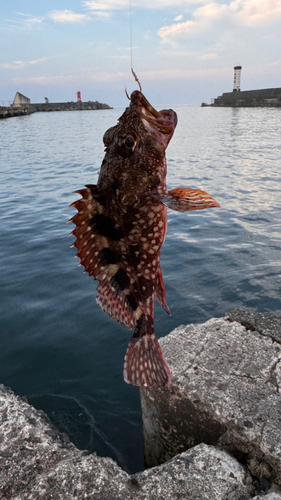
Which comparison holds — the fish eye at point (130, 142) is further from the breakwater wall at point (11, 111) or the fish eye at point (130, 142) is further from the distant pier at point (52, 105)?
the distant pier at point (52, 105)

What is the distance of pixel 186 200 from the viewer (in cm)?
213

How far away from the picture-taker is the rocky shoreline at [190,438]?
2.51 meters

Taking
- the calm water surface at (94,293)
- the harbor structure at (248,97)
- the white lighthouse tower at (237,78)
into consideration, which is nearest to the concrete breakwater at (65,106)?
the harbor structure at (248,97)

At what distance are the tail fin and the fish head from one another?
1050mm

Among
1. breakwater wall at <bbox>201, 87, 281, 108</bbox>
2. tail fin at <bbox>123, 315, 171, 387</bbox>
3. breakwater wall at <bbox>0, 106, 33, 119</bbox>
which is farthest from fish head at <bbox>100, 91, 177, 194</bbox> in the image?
breakwater wall at <bbox>201, 87, 281, 108</bbox>

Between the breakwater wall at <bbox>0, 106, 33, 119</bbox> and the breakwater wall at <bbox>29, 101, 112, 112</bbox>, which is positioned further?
the breakwater wall at <bbox>29, 101, 112, 112</bbox>

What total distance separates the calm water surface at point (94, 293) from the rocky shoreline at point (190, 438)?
1.25 meters

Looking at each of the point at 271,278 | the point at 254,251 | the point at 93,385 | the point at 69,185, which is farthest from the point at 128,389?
the point at 69,185

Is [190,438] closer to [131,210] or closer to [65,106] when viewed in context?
[131,210]

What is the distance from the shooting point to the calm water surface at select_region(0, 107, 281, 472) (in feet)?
16.0

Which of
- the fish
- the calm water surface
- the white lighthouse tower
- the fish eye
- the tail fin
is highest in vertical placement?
the white lighthouse tower

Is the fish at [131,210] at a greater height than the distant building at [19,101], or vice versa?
the distant building at [19,101]

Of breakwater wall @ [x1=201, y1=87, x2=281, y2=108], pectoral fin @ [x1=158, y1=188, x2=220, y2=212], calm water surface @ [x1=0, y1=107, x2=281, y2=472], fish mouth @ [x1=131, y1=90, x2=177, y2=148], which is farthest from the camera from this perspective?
breakwater wall @ [x1=201, y1=87, x2=281, y2=108]

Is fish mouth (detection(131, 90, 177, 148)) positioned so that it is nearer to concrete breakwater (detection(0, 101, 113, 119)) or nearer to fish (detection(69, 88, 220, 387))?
fish (detection(69, 88, 220, 387))
